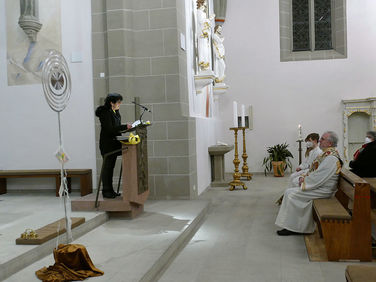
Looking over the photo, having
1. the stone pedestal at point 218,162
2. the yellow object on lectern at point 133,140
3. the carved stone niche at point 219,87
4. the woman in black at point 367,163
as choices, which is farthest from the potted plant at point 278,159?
the yellow object on lectern at point 133,140

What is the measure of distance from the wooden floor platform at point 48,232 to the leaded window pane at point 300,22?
31.6ft

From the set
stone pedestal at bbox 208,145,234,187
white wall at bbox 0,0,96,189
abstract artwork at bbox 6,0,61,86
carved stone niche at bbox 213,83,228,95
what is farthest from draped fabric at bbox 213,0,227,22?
abstract artwork at bbox 6,0,61,86

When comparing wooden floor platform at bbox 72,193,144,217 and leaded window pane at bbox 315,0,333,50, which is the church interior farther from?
leaded window pane at bbox 315,0,333,50

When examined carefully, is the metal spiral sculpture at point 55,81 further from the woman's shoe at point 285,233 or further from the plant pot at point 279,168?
the plant pot at point 279,168

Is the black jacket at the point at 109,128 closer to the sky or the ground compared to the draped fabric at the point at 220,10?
closer to the ground

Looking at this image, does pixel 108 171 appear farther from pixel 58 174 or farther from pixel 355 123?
pixel 355 123

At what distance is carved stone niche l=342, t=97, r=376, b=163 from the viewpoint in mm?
11672

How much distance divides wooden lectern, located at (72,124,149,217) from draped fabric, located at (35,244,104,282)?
1896 mm

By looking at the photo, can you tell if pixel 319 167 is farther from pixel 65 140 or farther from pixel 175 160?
pixel 65 140

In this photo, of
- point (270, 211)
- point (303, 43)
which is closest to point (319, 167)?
point (270, 211)

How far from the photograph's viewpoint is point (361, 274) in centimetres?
246

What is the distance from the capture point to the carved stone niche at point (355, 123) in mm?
11672

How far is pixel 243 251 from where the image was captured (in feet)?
15.5

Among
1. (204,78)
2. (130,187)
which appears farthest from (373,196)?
(204,78)
